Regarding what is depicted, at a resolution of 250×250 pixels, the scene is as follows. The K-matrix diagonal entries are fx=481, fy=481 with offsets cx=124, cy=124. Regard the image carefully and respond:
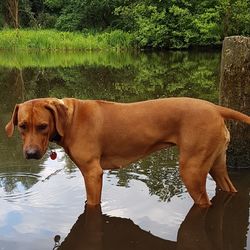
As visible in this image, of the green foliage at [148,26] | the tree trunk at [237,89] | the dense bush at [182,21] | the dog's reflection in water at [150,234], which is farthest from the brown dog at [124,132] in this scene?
the green foliage at [148,26]

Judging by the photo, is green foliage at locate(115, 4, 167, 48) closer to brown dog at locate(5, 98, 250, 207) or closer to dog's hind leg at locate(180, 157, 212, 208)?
brown dog at locate(5, 98, 250, 207)

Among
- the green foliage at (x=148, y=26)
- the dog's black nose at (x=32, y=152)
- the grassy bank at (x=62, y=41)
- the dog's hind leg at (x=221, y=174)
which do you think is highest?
the dog's black nose at (x=32, y=152)

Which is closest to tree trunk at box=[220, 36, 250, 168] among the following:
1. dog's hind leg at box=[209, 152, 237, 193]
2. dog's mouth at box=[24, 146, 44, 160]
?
dog's hind leg at box=[209, 152, 237, 193]

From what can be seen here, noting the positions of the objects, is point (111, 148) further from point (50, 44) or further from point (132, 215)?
point (50, 44)

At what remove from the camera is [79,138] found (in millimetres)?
5168

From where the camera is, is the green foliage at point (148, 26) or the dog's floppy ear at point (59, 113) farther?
the green foliage at point (148, 26)

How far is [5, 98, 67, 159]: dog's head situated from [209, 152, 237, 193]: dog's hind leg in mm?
1820

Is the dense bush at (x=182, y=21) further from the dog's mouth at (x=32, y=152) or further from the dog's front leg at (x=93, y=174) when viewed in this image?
the dog's mouth at (x=32, y=152)

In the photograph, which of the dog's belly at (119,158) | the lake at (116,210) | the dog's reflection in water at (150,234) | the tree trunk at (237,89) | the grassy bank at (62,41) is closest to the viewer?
the dog's reflection in water at (150,234)

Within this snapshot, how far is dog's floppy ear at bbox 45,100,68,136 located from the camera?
193 inches

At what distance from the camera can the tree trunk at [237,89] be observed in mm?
6379

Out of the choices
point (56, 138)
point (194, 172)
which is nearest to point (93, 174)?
point (56, 138)

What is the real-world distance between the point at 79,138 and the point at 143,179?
1628 mm

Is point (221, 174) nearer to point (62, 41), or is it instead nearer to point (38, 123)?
point (38, 123)
